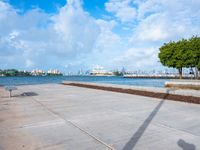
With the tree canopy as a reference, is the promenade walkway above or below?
below

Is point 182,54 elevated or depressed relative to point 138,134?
elevated

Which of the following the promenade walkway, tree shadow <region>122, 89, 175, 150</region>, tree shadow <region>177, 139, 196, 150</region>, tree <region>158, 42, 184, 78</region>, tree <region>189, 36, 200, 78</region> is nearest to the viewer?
tree shadow <region>177, 139, 196, 150</region>

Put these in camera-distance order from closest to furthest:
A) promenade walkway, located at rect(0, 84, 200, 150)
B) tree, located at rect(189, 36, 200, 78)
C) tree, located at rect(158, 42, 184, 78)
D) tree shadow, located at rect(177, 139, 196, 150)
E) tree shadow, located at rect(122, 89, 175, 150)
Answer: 1. tree shadow, located at rect(177, 139, 196, 150)
2. tree shadow, located at rect(122, 89, 175, 150)
3. promenade walkway, located at rect(0, 84, 200, 150)
4. tree, located at rect(189, 36, 200, 78)
5. tree, located at rect(158, 42, 184, 78)

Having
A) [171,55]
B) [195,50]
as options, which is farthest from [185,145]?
[171,55]

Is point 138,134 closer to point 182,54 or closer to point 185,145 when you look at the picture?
point 185,145

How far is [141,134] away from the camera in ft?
21.4

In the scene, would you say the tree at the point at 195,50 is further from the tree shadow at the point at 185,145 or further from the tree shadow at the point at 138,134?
the tree shadow at the point at 185,145

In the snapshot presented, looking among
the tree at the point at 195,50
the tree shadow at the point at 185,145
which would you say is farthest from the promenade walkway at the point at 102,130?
the tree at the point at 195,50

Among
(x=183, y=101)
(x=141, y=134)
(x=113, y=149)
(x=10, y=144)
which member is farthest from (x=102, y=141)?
(x=183, y=101)

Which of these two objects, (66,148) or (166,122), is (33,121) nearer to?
(66,148)

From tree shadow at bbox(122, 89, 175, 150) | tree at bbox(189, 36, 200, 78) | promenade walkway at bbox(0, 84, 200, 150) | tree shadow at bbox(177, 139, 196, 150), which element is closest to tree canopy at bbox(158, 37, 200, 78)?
tree at bbox(189, 36, 200, 78)

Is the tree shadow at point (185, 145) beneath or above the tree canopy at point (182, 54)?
beneath

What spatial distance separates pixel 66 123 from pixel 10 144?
7.70 feet

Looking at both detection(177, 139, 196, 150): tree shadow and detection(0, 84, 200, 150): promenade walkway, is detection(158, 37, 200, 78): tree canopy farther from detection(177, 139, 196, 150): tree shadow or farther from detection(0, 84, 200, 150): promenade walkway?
detection(177, 139, 196, 150): tree shadow
